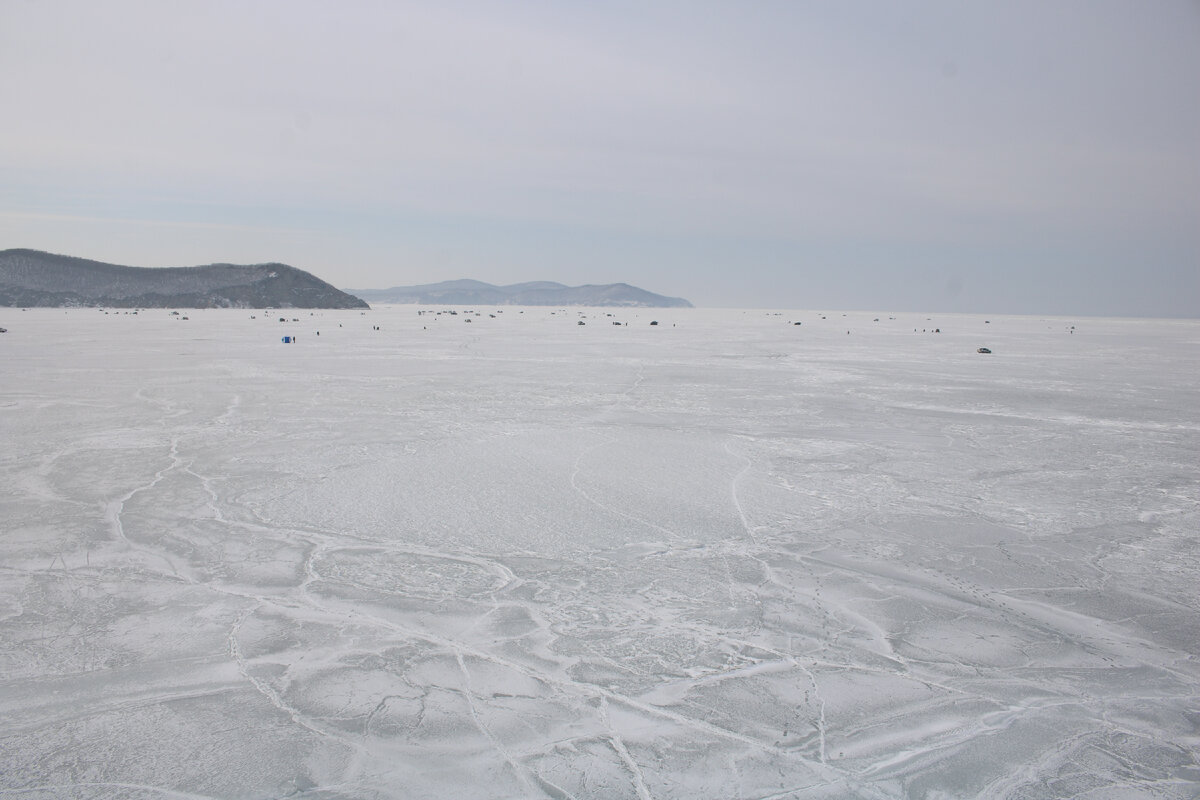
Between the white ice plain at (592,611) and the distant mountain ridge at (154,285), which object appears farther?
the distant mountain ridge at (154,285)

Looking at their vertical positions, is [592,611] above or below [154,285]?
below

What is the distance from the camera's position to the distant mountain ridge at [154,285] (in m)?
91.9

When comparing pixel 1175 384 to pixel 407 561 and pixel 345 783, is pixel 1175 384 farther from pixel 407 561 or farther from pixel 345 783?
pixel 345 783

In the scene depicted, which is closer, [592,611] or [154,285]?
[592,611]

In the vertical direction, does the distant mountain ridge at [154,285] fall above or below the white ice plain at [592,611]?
above

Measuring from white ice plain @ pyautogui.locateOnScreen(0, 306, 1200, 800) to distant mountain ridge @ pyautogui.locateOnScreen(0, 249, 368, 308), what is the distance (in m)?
96.3

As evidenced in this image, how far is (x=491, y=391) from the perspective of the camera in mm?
13594

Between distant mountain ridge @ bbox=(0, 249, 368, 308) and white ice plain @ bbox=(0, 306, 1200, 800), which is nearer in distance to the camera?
white ice plain @ bbox=(0, 306, 1200, 800)

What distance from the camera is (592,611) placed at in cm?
438

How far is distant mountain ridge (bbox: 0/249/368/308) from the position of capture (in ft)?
302

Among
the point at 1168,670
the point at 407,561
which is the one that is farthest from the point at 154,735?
the point at 1168,670

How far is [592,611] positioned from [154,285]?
385 feet

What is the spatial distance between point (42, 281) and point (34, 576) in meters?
115

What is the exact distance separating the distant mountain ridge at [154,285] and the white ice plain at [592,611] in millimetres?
96325
